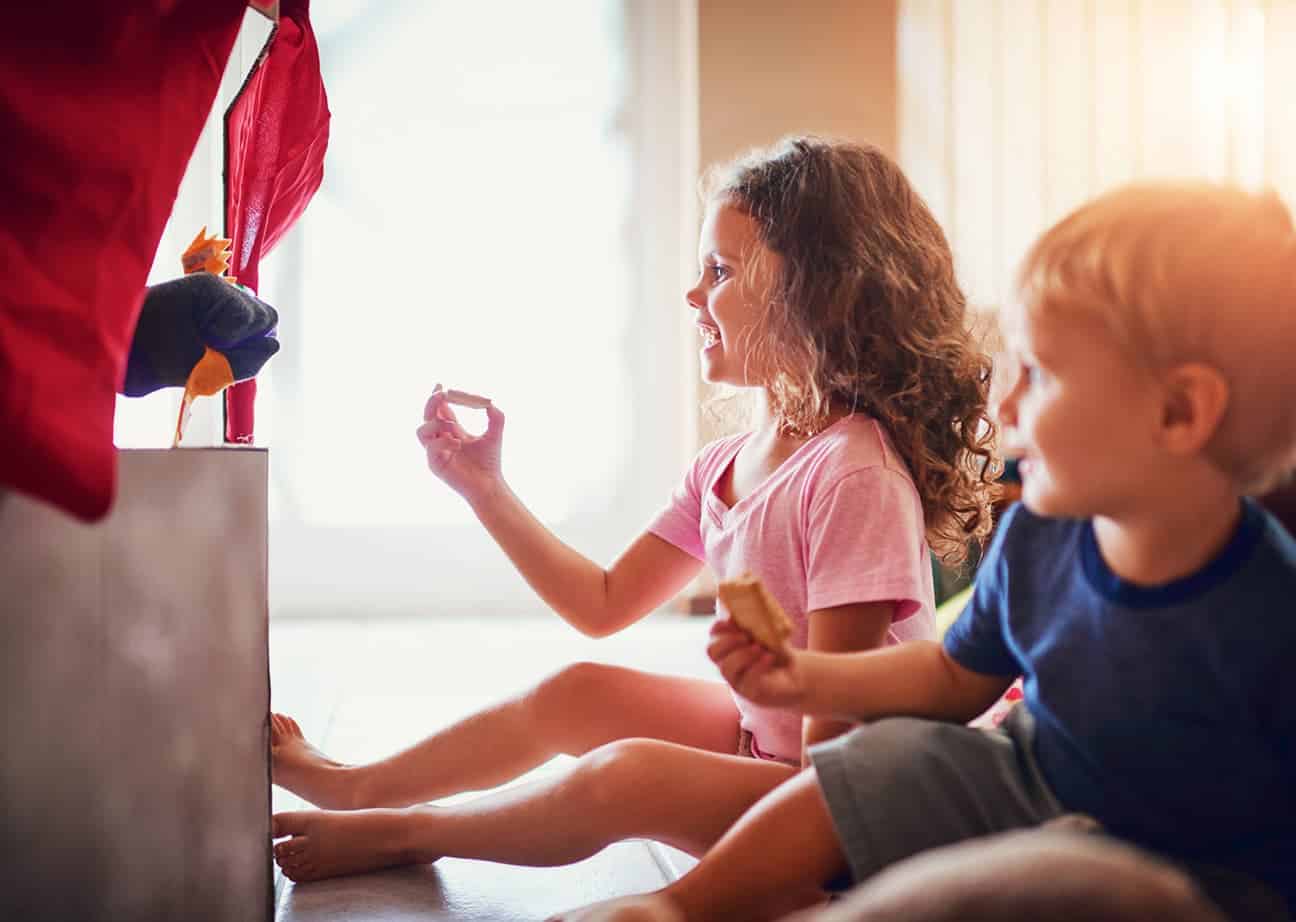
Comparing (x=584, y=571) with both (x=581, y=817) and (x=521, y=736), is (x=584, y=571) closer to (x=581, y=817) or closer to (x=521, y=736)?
(x=521, y=736)

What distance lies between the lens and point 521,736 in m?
1.10

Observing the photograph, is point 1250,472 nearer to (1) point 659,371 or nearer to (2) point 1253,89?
(1) point 659,371

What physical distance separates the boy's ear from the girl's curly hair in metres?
0.43

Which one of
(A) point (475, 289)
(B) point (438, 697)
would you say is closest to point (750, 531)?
(B) point (438, 697)

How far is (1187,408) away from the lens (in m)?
0.63

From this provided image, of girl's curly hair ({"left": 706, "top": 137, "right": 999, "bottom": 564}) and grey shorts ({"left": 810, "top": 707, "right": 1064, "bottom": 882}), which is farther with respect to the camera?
girl's curly hair ({"left": 706, "top": 137, "right": 999, "bottom": 564})

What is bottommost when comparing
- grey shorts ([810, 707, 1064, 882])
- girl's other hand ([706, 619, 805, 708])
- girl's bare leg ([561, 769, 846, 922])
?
girl's bare leg ([561, 769, 846, 922])

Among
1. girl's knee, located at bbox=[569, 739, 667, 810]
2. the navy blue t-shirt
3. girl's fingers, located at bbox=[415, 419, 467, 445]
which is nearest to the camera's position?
the navy blue t-shirt

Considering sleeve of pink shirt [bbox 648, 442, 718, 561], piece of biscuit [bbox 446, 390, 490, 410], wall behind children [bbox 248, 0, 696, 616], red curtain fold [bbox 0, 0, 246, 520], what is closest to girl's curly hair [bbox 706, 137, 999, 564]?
sleeve of pink shirt [bbox 648, 442, 718, 561]

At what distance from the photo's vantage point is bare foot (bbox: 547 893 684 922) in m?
0.74

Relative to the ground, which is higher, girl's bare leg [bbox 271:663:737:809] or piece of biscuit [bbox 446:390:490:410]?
piece of biscuit [bbox 446:390:490:410]

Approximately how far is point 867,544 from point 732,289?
12.2 inches

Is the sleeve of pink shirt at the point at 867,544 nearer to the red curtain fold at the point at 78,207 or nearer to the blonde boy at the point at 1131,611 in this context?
the blonde boy at the point at 1131,611

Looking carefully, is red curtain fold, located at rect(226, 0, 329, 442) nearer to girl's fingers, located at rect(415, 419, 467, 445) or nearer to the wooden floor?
girl's fingers, located at rect(415, 419, 467, 445)
